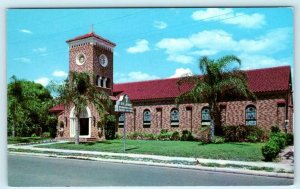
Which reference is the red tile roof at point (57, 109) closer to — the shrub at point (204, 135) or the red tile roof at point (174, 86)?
the red tile roof at point (174, 86)

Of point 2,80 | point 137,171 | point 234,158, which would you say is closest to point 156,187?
point 137,171

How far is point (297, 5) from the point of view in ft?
28.2

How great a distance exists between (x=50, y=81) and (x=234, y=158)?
6.00 metres

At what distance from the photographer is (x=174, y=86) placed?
47.0ft

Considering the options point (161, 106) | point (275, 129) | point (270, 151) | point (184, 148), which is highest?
point (161, 106)

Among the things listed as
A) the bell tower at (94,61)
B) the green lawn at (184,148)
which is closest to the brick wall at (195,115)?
the green lawn at (184,148)

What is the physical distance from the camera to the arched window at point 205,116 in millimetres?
16086

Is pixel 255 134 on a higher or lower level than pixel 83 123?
lower

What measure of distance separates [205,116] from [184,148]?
3257mm

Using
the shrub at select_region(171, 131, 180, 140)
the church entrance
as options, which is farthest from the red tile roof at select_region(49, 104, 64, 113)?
the shrub at select_region(171, 131, 180, 140)

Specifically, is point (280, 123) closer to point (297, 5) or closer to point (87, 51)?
point (297, 5)

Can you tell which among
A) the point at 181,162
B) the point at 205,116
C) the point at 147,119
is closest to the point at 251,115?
the point at 205,116

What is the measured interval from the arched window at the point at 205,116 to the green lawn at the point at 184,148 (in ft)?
5.77

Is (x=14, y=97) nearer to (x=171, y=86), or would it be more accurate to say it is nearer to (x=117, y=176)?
(x=117, y=176)
